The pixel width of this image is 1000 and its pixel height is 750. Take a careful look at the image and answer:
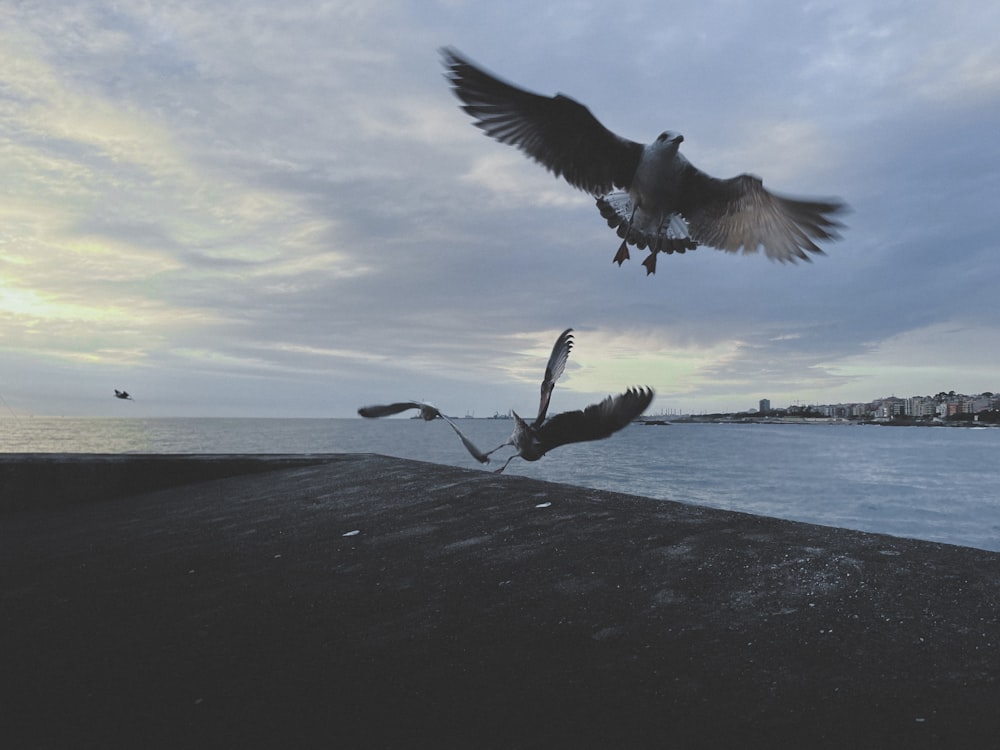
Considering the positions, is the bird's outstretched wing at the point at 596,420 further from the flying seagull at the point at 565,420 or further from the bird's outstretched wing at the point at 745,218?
the bird's outstretched wing at the point at 745,218

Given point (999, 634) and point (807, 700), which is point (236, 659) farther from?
point (999, 634)

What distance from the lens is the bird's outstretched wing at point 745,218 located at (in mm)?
4917

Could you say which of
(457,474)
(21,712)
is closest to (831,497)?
(457,474)

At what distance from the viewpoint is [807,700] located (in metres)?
2.48

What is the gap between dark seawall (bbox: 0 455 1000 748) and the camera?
2.42 metres

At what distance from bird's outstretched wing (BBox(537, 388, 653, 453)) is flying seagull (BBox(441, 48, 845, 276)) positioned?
6.13 feet

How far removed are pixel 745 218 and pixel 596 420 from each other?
3553 mm

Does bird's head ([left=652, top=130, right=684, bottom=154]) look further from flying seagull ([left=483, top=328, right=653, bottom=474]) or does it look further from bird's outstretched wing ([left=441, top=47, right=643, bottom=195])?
flying seagull ([left=483, top=328, right=653, bottom=474])

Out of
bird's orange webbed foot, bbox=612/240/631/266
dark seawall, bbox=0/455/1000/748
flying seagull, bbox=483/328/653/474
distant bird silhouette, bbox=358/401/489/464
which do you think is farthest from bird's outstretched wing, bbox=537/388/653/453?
bird's orange webbed foot, bbox=612/240/631/266

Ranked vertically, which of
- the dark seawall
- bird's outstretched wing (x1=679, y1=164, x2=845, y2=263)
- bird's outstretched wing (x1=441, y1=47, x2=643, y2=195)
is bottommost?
the dark seawall

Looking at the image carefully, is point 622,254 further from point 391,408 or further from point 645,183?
point 391,408

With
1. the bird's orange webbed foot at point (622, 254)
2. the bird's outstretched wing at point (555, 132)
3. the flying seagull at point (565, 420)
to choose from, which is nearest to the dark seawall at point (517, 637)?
the flying seagull at point (565, 420)

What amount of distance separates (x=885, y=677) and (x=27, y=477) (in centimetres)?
1112

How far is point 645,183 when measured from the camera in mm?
4324
